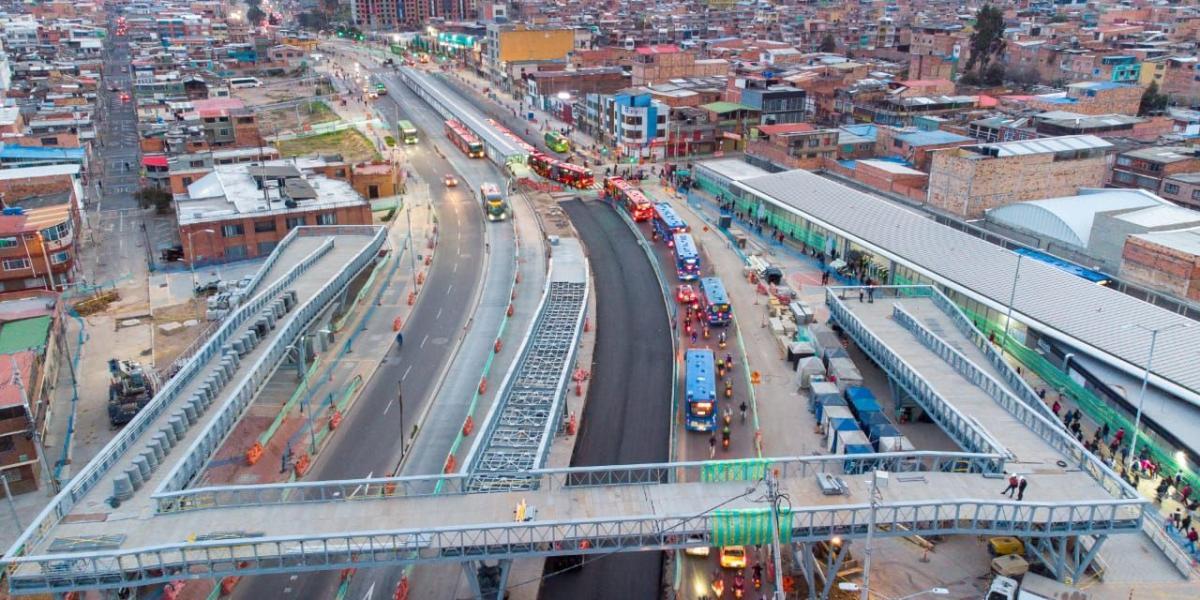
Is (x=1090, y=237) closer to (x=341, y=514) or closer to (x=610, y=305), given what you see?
(x=610, y=305)

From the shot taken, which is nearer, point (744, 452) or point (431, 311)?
point (744, 452)

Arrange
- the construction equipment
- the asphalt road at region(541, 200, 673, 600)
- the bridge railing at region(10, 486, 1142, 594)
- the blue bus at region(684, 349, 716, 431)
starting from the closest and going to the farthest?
the bridge railing at region(10, 486, 1142, 594), the asphalt road at region(541, 200, 673, 600), the blue bus at region(684, 349, 716, 431), the construction equipment

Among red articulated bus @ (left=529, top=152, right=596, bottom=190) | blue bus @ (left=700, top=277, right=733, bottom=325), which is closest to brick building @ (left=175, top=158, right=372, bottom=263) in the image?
red articulated bus @ (left=529, top=152, right=596, bottom=190)

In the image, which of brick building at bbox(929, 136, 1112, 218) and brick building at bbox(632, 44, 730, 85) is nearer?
brick building at bbox(929, 136, 1112, 218)

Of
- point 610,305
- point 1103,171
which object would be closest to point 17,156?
point 610,305

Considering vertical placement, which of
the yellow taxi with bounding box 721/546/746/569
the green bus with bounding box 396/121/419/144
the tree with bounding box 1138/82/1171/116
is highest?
the tree with bounding box 1138/82/1171/116

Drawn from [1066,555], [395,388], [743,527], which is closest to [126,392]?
[395,388]

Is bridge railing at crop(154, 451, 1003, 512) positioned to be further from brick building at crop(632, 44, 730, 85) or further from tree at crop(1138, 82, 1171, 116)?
tree at crop(1138, 82, 1171, 116)

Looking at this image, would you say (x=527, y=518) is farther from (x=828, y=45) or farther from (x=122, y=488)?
(x=828, y=45)

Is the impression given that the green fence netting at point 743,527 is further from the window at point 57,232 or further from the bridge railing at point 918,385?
the window at point 57,232
